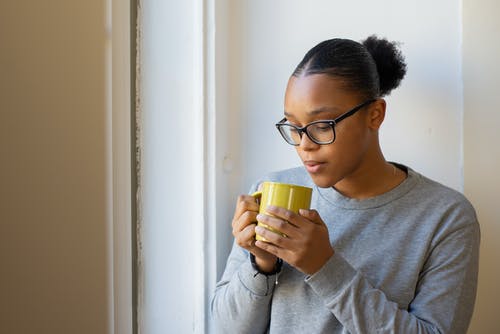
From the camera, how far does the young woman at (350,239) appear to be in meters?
0.85

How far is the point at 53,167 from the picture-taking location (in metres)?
0.78

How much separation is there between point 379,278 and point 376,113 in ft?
1.07

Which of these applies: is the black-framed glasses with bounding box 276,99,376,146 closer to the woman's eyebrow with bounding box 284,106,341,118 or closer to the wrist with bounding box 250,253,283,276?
the woman's eyebrow with bounding box 284,106,341,118

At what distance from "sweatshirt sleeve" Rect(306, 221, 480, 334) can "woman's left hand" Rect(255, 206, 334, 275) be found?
0.08ft

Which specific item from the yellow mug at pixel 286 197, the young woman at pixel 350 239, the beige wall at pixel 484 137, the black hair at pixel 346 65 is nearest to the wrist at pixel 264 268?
the young woman at pixel 350 239

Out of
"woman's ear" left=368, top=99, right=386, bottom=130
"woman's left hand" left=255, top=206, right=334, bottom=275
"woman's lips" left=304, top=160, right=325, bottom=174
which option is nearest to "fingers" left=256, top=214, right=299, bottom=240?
"woman's left hand" left=255, top=206, right=334, bottom=275

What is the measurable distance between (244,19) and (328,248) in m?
0.75

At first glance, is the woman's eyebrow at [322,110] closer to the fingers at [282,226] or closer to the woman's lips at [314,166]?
the woman's lips at [314,166]

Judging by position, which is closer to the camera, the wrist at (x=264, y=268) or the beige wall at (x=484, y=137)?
the wrist at (x=264, y=268)

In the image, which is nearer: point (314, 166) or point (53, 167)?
point (53, 167)

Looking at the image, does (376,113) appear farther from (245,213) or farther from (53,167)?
(53,167)

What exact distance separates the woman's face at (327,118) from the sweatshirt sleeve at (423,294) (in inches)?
6.8

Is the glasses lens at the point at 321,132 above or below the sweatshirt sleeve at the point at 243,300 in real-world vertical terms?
above

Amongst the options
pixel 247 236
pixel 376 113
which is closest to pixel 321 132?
pixel 376 113
